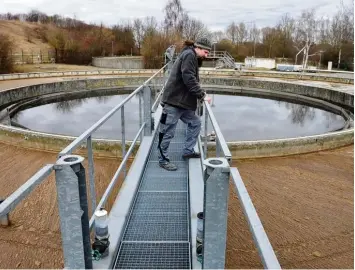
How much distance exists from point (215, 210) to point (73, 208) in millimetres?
697

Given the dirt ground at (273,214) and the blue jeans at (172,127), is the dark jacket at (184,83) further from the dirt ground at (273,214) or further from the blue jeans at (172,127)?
the dirt ground at (273,214)

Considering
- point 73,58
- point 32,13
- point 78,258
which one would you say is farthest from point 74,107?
point 32,13

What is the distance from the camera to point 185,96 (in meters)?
3.69

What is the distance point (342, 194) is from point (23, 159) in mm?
6046

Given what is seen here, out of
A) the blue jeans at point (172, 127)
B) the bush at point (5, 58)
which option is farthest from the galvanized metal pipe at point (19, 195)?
the bush at point (5, 58)

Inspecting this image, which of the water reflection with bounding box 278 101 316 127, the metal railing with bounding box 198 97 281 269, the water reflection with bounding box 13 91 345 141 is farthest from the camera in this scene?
the water reflection with bounding box 278 101 316 127

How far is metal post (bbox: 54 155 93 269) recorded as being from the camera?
153cm

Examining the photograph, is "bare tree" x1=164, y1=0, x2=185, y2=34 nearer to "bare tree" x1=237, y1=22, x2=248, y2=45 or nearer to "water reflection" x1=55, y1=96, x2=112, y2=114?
"bare tree" x1=237, y1=22, x2=248, y2=45

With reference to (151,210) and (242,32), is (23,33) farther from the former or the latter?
(151,210)

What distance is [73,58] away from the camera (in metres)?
36.1

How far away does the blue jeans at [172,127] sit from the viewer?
375 cm

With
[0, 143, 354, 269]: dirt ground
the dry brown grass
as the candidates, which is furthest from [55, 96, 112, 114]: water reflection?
the dry brown grass

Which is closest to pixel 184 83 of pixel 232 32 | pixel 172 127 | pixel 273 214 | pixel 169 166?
pixel 172 127

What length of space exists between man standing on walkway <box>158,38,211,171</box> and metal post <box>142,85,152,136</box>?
1153mm
